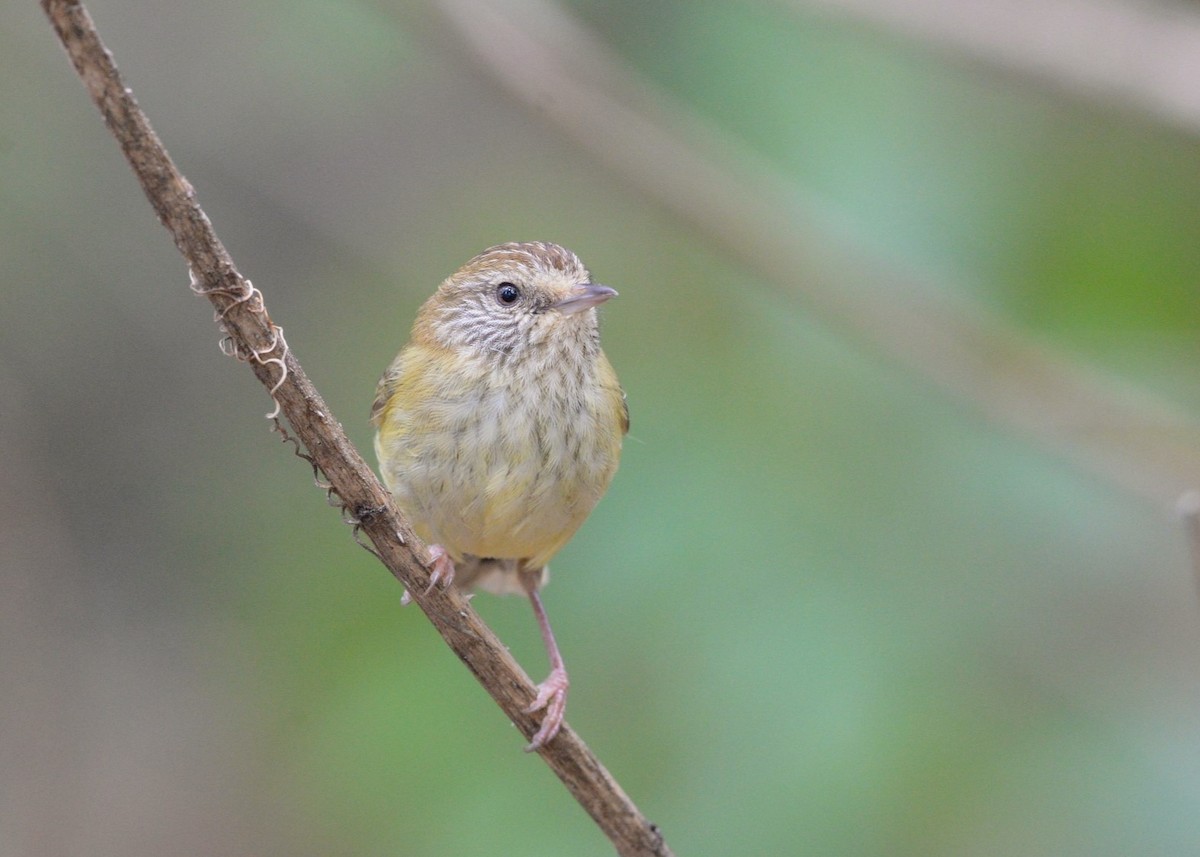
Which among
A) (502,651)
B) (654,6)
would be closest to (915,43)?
(654,6)

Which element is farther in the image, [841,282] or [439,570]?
[841,282]

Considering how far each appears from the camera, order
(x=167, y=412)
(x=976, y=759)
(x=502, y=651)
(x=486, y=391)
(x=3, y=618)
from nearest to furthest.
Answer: (x=502, y=651) → (x=486, y=391) → (x=976, y=759) → (x=3, y=618) → (x=167, y=412)

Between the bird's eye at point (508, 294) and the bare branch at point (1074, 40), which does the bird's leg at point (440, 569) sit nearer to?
the bird's eye at point (508, 294)

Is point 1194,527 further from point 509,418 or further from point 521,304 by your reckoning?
point 521,304

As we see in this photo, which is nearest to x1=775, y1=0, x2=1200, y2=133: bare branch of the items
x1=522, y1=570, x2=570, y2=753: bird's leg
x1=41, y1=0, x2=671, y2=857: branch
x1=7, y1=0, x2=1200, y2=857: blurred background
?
x1=7, y1=0, x2=1200, y2=857: blurred background

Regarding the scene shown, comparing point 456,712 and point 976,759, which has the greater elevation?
point 976,759

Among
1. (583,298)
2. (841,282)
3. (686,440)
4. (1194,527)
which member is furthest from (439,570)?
(841,282)

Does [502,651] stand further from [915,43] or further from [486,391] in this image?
[915,43]
